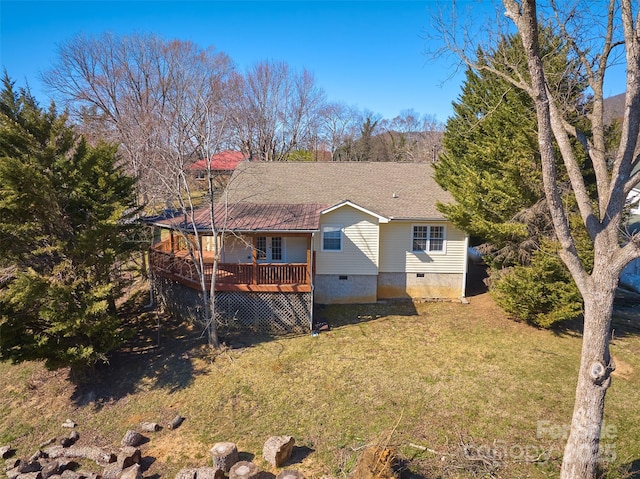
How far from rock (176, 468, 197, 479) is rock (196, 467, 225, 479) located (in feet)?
0.27

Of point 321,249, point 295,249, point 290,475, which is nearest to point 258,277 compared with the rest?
point 295,249

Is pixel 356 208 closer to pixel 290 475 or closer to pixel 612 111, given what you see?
pixel 612 111

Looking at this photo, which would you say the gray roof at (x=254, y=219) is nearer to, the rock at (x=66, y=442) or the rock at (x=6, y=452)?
the rock at (x=66, y=442)

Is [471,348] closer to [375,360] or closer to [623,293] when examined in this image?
[375,360]

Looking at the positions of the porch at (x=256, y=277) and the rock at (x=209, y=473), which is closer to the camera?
the rock at (x=209, y=473)

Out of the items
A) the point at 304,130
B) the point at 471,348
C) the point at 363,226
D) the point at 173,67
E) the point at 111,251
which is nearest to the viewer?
the point at 111,251

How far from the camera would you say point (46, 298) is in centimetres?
1027

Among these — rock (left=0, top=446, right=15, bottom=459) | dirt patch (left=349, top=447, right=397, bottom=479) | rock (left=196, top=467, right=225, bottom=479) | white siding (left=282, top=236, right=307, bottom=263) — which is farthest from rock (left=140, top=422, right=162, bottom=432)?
white siding (left=282, top=236, right=307, bottom=263)

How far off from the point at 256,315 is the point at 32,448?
6.92 metres

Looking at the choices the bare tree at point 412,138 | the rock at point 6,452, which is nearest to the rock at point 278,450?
the rock at point 6,452

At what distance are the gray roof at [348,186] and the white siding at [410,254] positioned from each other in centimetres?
77

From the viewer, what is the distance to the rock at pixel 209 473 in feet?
23.8

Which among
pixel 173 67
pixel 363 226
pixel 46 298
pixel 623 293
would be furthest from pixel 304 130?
pixel 46 298

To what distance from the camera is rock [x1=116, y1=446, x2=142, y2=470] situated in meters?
8.01
